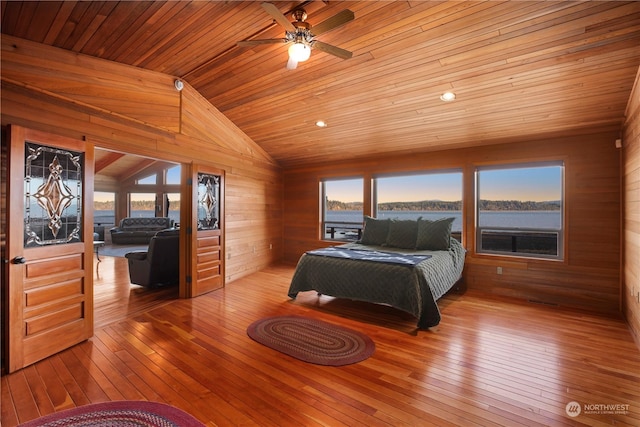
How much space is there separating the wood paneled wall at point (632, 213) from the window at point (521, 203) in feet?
2.36

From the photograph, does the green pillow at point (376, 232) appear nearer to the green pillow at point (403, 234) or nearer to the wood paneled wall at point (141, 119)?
the green pillow at point (403, 234)

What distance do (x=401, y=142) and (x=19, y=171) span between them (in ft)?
15.3

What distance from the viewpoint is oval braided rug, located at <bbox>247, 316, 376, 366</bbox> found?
8.52 feet

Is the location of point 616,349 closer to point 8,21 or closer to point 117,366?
point 117,366

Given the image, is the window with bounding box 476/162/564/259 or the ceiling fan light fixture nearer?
the ceiling fan light fixture

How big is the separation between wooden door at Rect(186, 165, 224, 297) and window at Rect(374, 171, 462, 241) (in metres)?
2.99

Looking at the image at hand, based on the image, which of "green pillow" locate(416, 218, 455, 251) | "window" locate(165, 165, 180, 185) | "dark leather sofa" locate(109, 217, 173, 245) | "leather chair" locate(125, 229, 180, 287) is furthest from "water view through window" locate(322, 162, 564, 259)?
"window" locate(165, 165, 180, 185)

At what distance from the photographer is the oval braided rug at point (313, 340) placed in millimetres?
2598

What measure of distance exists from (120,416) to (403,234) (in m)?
3.96

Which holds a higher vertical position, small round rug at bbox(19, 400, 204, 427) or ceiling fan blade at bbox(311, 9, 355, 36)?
ceiling fan blade at bbox(311, 9, 355, 36)

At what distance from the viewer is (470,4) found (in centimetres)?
230

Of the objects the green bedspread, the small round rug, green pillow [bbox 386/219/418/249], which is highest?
green pillow [bbox 386/219/418/249]

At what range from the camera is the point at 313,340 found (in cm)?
291

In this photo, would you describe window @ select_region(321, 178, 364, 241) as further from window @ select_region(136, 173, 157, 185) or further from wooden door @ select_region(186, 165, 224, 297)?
window @ select_region(136, 173, 157, 185)
